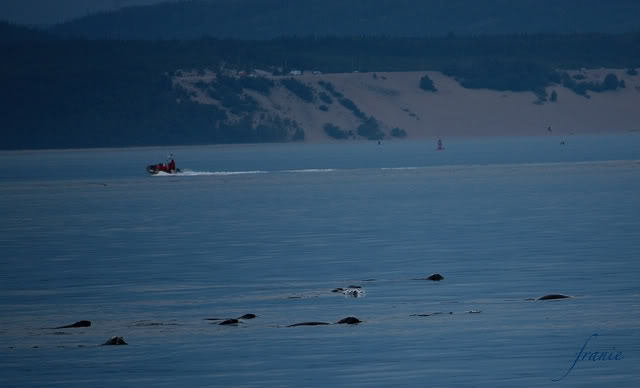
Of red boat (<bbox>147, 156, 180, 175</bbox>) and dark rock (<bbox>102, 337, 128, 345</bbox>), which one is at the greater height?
red boat (<bbox>147, 156, 180, 175</bbox>)

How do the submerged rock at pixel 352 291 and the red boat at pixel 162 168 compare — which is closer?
the submerged rock at pixel 352 291

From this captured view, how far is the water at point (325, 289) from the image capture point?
2567 cm

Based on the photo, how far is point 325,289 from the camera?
3631cm

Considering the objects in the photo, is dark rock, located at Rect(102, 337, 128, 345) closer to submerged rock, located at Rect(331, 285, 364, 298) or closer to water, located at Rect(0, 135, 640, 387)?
water, located at Rect(0, 135, 640, 387)

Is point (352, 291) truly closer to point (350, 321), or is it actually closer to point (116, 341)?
point (350, 321)

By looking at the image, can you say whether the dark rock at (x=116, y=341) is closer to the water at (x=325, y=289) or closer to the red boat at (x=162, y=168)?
the water at (x=325, y=289)

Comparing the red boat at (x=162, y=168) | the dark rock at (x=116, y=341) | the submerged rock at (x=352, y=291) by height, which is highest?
the red boat at (x=162, y=168)

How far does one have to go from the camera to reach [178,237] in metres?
54.9

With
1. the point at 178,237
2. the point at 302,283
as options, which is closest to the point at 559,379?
the point at 302,283

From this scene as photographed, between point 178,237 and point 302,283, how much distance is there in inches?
700

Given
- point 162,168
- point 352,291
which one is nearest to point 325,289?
point 352,291

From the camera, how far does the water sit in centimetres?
2567

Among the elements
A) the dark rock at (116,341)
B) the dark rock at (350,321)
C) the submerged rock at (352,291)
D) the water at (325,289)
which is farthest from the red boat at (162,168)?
the dark rock at (116,341)

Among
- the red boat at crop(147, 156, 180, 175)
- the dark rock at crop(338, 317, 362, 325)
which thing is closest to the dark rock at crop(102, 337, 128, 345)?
the dark rock at crop(338, 317, 362, 325)
